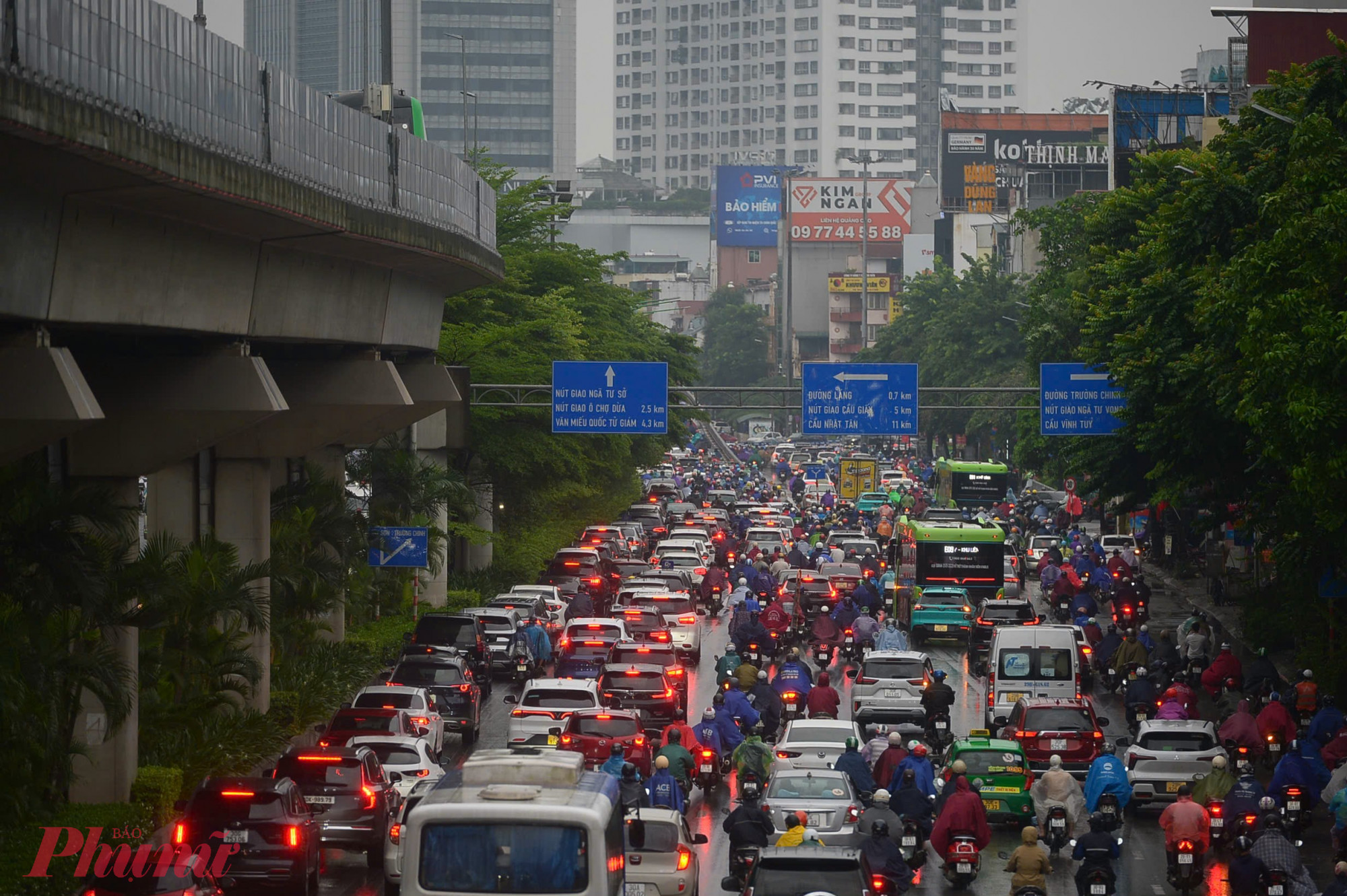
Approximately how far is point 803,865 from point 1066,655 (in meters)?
17.2

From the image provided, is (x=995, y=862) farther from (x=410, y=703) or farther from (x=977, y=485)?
(x=977, y=485)

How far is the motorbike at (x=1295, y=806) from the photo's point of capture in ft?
76.6

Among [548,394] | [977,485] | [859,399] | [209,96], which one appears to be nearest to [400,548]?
[548,394]

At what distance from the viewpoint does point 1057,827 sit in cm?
2202

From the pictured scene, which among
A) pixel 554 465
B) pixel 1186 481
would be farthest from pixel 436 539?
pixel 1186 481

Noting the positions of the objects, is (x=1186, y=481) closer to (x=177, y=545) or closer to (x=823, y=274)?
(x=177, y=545)

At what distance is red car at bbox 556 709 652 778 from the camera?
80.8 feet

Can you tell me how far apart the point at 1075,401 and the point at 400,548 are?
16.0m

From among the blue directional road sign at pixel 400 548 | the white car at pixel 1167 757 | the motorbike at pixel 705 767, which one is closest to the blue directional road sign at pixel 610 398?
the blue directional road sign at pixel 400 548

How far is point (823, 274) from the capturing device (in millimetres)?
180250

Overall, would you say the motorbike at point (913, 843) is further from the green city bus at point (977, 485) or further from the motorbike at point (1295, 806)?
the green city bus at point (977, 485)

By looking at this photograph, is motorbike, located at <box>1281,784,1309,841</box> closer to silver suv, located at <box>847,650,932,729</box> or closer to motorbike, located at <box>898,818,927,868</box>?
motorbike, located at <box>898,818,927,868</box>

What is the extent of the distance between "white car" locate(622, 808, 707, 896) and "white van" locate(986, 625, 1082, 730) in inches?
542

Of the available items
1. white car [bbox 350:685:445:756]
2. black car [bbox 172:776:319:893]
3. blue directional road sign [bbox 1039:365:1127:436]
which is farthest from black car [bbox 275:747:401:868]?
blue directional road sign [bbox 1039:365:1127:436]
